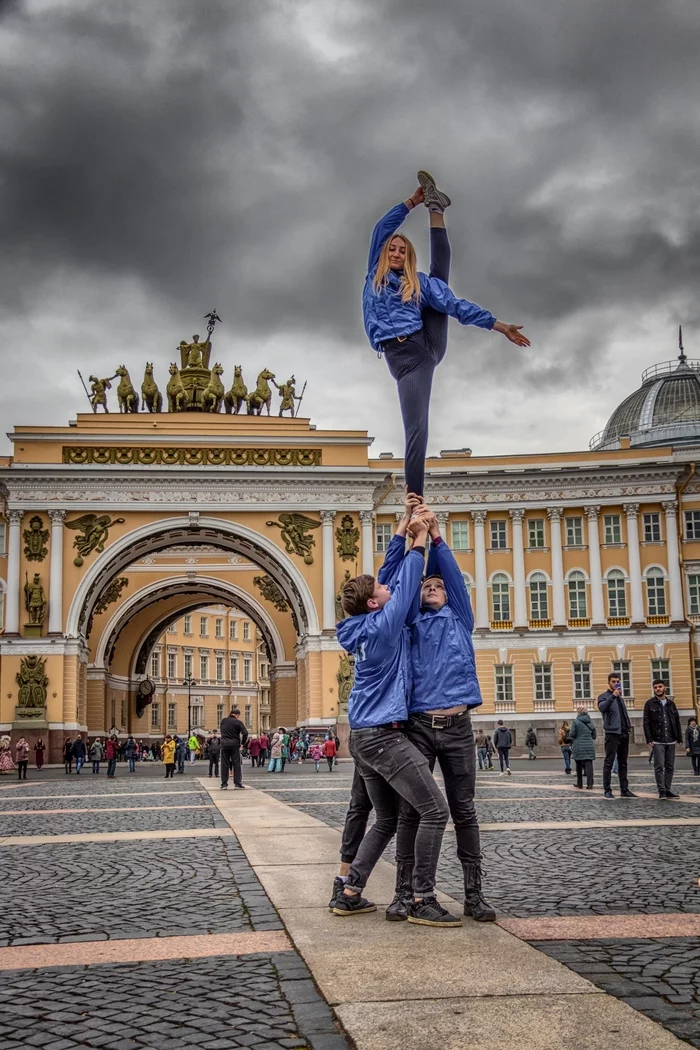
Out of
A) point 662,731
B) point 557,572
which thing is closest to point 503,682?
point 557,572

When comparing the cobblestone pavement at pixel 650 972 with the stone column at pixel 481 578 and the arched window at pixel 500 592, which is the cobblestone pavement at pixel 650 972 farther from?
the arched window at pixel 500 592

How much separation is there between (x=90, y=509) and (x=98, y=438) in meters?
3.00

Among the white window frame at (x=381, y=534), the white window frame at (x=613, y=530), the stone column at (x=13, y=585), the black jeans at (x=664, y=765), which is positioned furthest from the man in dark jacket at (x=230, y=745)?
the white window frame at (x=613, y=530)

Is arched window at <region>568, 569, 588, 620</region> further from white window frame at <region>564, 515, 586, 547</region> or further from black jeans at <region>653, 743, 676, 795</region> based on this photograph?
black jeans at <region>653, 743, 676, 795</region>

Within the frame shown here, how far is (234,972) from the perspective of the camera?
5148mm

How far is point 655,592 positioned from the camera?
48.1m

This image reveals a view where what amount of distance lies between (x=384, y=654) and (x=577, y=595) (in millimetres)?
43350

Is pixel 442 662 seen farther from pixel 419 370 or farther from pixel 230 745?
pixel 230 745

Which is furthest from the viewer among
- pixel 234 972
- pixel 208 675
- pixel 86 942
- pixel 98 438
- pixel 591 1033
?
pixel 208 675

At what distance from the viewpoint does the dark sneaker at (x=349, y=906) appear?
6.26 metres

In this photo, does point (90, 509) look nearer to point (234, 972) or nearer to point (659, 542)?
point (659, 542)

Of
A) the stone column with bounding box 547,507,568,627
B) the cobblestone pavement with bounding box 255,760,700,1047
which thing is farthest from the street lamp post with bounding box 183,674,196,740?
the cobblestone pavement with bounding box 255,760,700,1047

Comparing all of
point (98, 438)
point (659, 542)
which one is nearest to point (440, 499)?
point (659, 542)

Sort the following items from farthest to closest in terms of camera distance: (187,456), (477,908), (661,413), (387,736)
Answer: (661,413)
(187,456)
(387,736)
(477,908)
